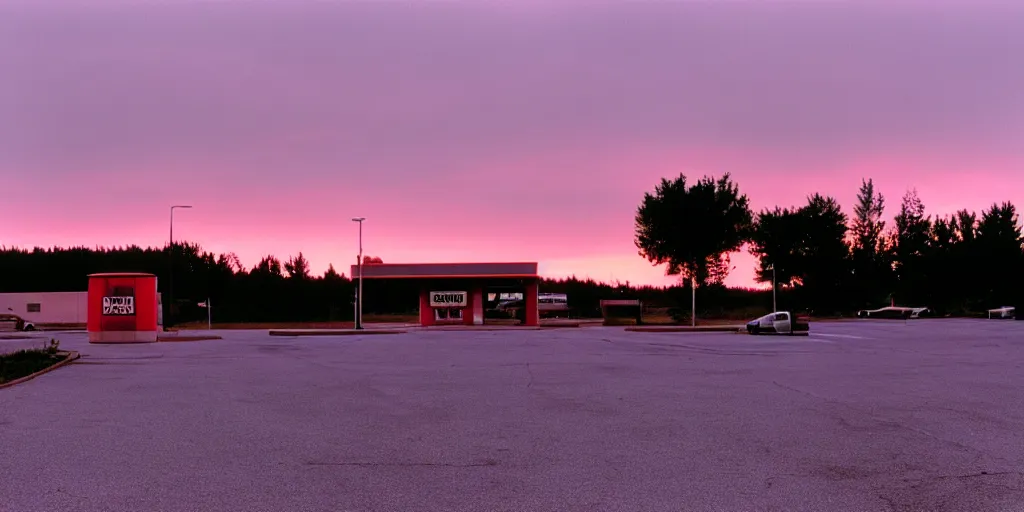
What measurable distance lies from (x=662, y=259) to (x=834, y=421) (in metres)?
60.1

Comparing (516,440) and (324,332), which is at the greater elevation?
(516,440)

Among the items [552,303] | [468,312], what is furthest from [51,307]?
[552,303]

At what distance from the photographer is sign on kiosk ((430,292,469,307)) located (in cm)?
5725

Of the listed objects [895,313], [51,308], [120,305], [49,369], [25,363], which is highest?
[120,305]

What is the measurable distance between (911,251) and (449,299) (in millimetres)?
63999

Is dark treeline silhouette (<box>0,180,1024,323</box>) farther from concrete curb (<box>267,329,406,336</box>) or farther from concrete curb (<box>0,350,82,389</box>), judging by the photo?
concrete curb (<box>0,350,82,389</box>)

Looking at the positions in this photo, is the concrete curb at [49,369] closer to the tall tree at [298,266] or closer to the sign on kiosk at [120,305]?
the sign on kiosk at [120,305]

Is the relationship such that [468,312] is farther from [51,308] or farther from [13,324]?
[51,308]

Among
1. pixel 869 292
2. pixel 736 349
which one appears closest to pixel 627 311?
pixel 869 292

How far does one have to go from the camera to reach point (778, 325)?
4159 centimetres

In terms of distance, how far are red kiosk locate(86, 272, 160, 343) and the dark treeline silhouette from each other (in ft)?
139

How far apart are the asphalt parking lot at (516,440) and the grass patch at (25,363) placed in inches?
32.8

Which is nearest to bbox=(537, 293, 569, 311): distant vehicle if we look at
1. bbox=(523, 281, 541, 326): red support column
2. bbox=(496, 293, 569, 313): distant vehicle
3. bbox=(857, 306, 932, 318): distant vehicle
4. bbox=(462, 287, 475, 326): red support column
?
bbox=(496, 293, 569, 313): distant vehicle

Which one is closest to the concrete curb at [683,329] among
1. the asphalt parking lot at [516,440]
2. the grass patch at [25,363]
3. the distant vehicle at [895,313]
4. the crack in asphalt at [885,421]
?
the asphalt parking lot at [516,440]
